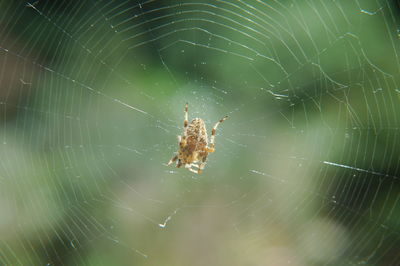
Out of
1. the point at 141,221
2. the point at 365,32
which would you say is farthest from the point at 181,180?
the point at 365,32

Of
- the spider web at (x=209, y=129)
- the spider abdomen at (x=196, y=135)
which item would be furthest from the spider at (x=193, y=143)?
the spider web at (x=209, y=129)

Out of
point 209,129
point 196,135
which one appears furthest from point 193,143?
point 209,129

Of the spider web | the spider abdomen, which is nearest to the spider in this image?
the spider abdomen

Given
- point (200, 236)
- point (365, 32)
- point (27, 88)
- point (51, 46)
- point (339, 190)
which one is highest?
point (365, 32)

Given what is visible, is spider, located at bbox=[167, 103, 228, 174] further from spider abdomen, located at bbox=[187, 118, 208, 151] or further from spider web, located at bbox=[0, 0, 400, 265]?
spider web, located at bbox=[0, 0, 400, 265]

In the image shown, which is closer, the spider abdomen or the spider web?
the spider abdomen

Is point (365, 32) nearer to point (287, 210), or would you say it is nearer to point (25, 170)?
point (287, 210)

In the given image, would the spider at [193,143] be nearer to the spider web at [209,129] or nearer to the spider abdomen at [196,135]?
the spider abdomen at [196,135]
